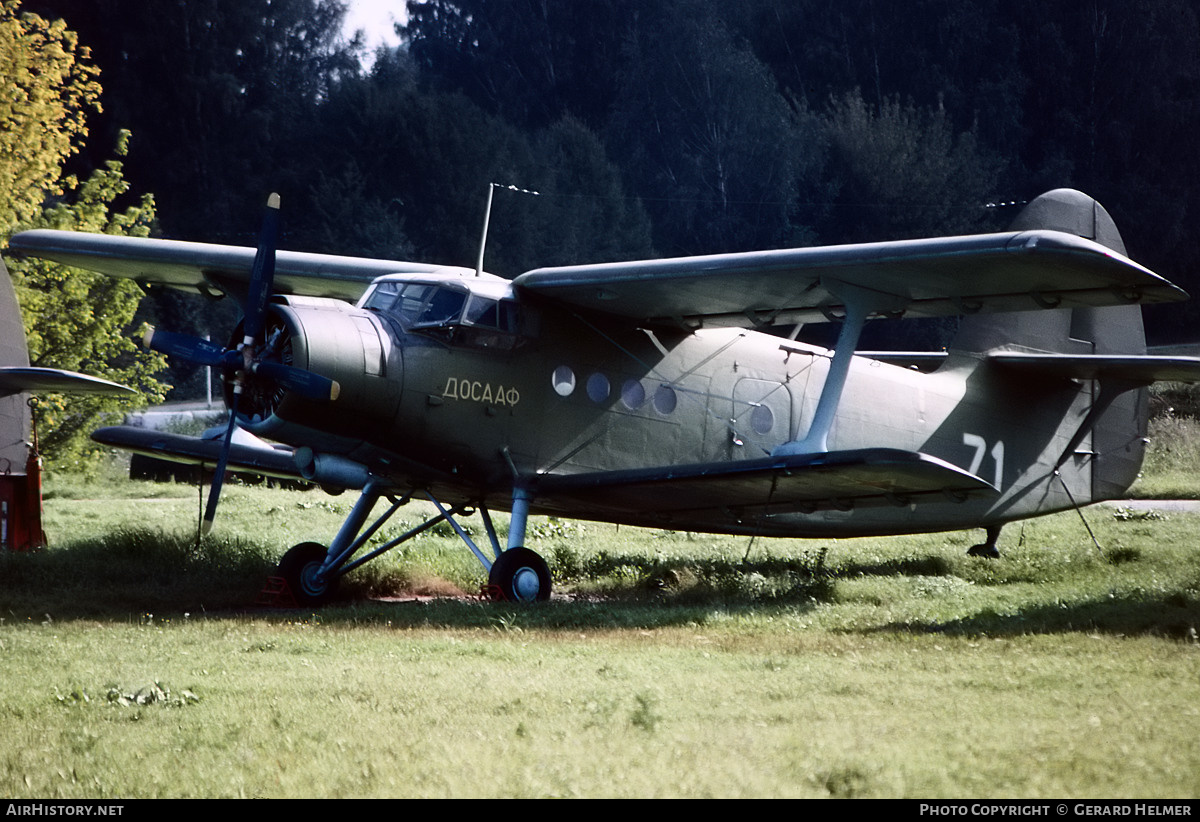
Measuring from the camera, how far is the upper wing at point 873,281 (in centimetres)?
1030

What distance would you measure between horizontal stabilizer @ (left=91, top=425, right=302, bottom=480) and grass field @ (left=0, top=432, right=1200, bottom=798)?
39.6 inches

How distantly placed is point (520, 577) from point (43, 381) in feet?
21.5

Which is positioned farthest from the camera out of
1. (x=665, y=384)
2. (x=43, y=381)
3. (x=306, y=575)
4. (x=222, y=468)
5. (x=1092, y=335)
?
(x=1092, y=335)

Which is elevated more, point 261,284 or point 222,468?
point 261,284

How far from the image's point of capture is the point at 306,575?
40.4 feet

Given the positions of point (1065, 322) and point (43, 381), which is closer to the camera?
point (43, 381)

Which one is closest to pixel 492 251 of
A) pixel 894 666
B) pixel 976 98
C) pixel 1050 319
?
pixel 976 98

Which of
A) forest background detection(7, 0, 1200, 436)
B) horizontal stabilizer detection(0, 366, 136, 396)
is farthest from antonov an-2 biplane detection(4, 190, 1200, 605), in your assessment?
forest background detection(7, 0, 1200, 436)

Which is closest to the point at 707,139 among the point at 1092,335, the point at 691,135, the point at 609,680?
the point at 691,135

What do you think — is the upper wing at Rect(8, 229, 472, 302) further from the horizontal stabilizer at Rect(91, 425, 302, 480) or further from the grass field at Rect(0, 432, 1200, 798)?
the grass field at Rect(0, 432, 1200, 798)

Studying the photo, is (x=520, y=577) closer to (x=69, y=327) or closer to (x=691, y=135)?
(x=69, y=327)

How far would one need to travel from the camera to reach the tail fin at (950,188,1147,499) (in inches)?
608

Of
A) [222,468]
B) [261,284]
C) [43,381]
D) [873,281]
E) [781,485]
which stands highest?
[873,281]
